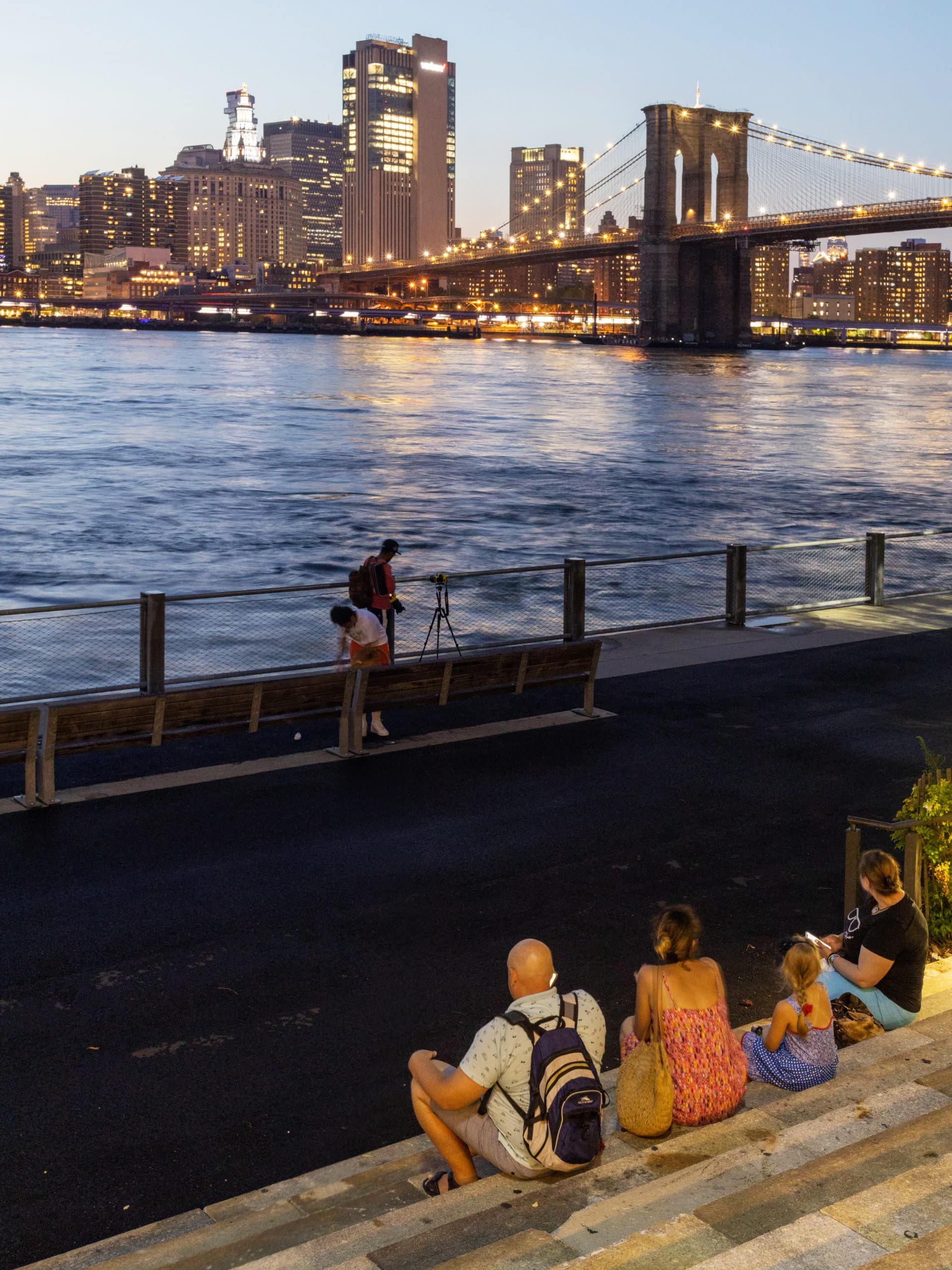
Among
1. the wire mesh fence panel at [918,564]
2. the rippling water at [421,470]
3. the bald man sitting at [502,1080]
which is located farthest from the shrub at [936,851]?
the rippling water at [421,470]

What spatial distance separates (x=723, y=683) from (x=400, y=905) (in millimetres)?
6291

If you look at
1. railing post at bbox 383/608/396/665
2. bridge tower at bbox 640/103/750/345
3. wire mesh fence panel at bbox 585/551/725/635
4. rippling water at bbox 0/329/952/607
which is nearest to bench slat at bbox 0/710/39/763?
railing post at bbox 383/608/396/665

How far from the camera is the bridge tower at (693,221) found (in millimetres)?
147000

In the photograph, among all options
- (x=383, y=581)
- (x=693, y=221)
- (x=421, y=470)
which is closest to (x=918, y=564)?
(x=383, y=581)

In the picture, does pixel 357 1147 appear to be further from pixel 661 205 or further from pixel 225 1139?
pixel 661 205

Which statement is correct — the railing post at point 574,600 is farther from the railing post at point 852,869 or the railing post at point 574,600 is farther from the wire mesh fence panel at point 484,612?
the railing post at point 852,869

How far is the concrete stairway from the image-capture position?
3.70m

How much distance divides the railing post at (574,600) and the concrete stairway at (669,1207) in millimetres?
9121

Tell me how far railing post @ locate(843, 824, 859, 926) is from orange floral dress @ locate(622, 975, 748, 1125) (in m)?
1.73

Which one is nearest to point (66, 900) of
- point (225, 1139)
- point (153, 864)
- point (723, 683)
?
point (153, 864)

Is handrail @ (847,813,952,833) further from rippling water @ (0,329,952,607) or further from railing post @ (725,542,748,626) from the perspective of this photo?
rippling water @ (0,329,952,607)

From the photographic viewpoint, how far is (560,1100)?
443 cm

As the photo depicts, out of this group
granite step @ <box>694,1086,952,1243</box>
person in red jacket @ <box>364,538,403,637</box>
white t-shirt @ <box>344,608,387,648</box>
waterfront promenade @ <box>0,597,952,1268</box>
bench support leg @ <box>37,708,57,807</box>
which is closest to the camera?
granite step @ <box>694,1086,952,1243</box>

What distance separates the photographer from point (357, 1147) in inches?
208
